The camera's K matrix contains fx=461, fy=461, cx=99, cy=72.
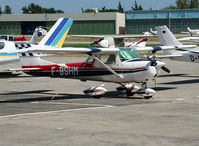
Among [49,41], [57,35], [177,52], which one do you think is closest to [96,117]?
[177,52]

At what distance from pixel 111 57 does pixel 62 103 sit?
104 inches

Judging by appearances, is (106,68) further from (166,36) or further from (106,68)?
(166,36)

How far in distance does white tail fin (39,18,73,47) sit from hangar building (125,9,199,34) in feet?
274

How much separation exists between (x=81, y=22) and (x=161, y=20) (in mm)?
19100

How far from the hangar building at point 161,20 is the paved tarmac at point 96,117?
87.9 meters

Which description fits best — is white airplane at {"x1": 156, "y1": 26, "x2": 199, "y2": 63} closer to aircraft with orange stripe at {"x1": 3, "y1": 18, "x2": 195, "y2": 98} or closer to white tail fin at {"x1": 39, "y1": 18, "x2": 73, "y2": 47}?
white tail fin at {"x1": 39, "y1": 18, "x2": 73, "y2": 47}

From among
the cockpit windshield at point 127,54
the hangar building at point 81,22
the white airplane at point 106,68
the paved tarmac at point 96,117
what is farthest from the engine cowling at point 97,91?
the hangar building at point 81,22

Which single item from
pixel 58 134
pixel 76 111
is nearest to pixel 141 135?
pixel 58 134

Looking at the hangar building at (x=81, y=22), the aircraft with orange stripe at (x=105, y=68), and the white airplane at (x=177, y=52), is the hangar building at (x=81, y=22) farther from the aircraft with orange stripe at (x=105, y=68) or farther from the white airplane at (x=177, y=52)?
the aircraft with orange stripe at (x=105, y=68)

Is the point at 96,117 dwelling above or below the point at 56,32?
below

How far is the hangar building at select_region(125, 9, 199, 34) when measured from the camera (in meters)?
106

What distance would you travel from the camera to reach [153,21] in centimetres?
10944

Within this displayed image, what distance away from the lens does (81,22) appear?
10519 centimetres

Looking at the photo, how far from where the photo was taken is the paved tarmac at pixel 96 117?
956cm
